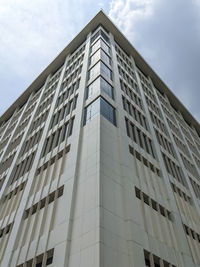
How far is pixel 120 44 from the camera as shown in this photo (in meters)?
45.4

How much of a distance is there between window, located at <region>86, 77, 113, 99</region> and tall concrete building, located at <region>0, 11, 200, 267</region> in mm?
161

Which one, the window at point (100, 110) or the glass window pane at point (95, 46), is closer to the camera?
the window at point (100, 110)

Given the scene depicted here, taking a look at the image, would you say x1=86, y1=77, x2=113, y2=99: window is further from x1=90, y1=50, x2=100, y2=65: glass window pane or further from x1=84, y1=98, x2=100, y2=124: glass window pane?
x1=90, y1=50, x2=100, y2=65: glass window pane

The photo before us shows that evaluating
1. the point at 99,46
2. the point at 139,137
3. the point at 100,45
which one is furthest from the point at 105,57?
the point at 139,137

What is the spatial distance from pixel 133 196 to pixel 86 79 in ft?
57.3

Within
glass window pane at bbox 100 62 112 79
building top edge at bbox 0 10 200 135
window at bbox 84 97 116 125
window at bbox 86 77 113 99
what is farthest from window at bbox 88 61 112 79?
building top edge at bbox 0 10 200 135

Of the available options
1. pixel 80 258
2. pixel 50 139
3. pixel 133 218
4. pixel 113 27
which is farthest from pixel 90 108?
pixel 113 27

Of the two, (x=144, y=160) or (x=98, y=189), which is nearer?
(x=98, y=189)

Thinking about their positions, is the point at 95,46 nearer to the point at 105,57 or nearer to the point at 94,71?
the point at 105,57

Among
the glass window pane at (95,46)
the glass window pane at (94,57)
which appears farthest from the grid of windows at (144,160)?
the glass window pane at (95,46)

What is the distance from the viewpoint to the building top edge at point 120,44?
43250 millimetres

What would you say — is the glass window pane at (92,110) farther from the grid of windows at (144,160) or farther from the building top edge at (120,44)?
the building top edge at (120,44)

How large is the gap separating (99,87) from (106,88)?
1491mm

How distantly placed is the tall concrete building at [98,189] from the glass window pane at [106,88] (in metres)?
0.17
